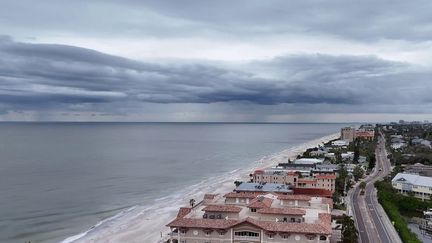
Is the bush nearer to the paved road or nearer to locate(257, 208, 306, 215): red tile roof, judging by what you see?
the paved road

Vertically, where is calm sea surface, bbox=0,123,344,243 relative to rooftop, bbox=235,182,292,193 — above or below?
below

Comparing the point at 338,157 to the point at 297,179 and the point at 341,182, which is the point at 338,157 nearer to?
the point at 341,182

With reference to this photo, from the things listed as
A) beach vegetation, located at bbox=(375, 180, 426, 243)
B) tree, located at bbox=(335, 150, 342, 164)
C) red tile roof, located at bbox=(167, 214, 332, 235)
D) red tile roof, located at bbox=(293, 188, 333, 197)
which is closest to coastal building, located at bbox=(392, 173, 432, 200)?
beach vegetation, located at bbox=(375, 180, 426, 243)

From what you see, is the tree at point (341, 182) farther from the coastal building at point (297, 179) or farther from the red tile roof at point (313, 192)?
the red tile roof at point (313, 192)

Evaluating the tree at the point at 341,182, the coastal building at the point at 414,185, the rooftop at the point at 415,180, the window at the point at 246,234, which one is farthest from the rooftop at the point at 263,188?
the rooftop at the point at 415,180

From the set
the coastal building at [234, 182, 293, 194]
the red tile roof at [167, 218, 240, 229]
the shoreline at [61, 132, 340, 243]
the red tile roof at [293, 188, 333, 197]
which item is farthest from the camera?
the red tile roof at [293, 188, 333, 197]

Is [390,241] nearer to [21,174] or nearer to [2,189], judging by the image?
[2,189]

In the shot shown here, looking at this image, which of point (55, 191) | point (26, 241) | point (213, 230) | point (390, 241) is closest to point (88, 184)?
point (55, 191)
